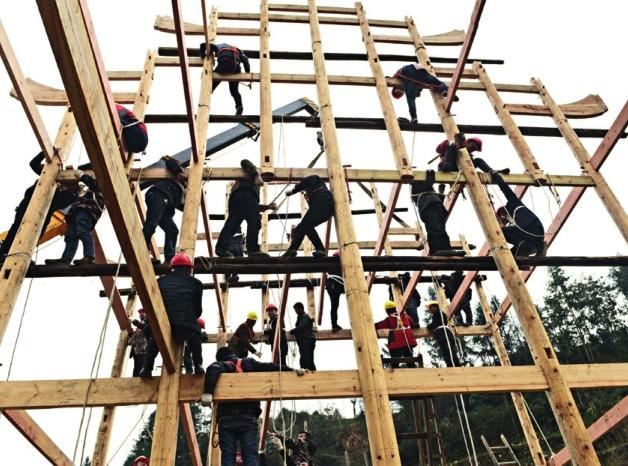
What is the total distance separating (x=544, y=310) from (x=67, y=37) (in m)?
42.1

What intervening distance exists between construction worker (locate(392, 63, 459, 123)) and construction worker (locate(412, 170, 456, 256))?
1.14 m

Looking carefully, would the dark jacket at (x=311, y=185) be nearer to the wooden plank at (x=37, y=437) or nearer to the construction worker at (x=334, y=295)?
the construction worker at (x=334, y=295)

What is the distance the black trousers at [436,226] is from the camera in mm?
6324

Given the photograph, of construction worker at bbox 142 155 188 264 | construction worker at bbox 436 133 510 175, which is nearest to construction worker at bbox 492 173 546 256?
construction worker at bbox 436 133 510 175

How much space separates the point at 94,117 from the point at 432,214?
206 inches

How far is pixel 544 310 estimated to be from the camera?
125 feet

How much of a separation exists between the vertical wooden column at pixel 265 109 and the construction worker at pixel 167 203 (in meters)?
0.98

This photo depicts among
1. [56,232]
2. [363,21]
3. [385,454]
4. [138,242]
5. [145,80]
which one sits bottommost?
[385,454]

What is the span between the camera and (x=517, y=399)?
7578 millimetres

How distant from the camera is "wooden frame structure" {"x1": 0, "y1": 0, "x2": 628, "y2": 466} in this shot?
8.04 feet

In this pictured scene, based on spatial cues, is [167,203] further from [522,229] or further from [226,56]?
[522,229]

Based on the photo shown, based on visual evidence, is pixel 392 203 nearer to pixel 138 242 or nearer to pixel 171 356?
pixel 171 356

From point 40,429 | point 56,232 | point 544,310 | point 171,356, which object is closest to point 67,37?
point 171,356

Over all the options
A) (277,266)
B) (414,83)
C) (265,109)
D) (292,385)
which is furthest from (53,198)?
(414,83)
